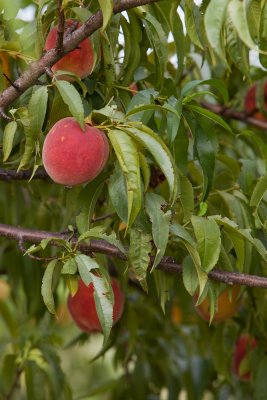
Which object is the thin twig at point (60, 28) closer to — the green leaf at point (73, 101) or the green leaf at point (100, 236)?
the green leaf at point (73, 101)

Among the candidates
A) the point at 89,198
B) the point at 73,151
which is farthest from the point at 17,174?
the point at 73,151

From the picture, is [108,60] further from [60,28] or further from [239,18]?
[239,18]

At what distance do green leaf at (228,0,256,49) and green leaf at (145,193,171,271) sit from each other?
251mm

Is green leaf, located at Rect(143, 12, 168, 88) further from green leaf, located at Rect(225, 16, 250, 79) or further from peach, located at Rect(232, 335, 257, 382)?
peach, located at Rect(232, 335, 257, 382)

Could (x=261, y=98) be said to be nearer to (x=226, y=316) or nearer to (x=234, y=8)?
(x=226, y=316)

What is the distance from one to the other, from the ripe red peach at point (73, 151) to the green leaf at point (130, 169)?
0.05m

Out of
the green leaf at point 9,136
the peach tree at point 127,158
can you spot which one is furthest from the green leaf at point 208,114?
the green leaf at point 9,136

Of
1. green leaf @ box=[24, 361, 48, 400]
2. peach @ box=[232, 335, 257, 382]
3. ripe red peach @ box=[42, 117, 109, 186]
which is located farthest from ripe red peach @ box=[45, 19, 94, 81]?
peach @ box=[232, 335, 257, 382]

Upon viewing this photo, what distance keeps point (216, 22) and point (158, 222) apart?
0.84 ft

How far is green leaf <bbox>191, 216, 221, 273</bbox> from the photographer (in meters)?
1.08

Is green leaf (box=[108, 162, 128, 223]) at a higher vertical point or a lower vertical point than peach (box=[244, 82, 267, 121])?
higher

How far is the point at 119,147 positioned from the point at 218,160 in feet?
1.83

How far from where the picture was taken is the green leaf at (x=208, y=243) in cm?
108

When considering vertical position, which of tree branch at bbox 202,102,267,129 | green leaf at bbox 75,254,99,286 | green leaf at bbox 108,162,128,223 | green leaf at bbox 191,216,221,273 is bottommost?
tree branch at bbox 202,102,267,129
